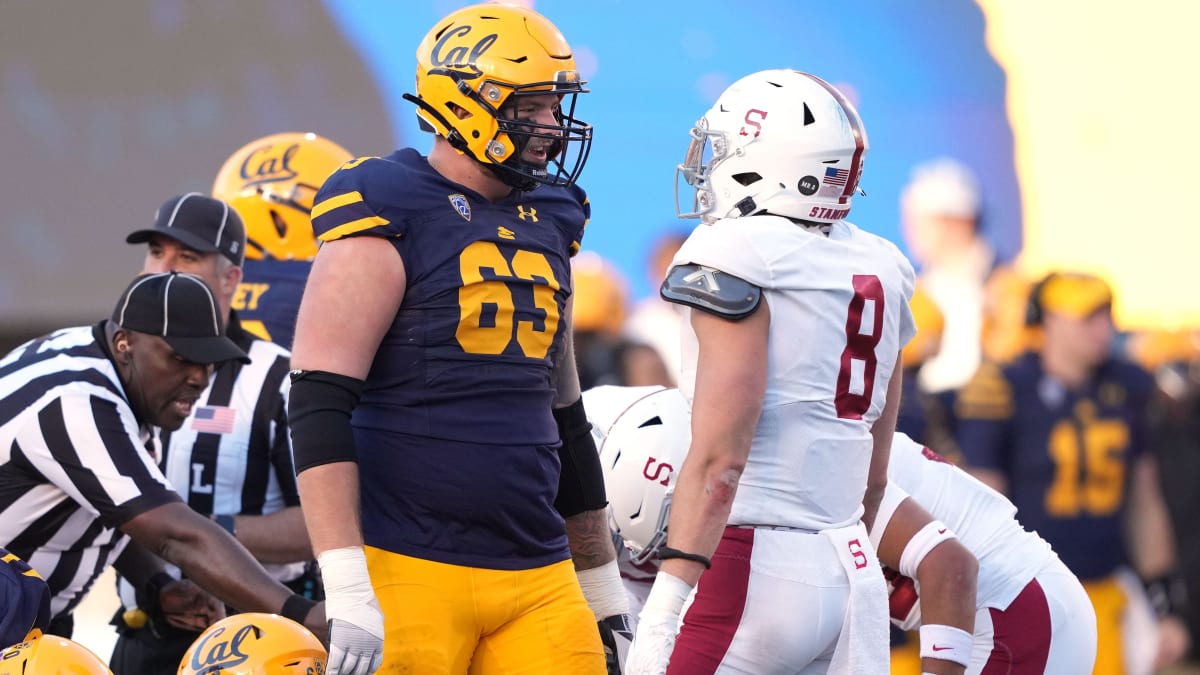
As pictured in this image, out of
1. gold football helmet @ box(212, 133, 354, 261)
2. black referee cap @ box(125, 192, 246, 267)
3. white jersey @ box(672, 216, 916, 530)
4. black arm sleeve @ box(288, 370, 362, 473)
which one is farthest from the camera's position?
gold football helmet @ box(212, 133, 354, 261)

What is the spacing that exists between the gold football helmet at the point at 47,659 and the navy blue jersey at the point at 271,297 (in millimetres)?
1834

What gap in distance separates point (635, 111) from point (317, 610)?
24.9 feet

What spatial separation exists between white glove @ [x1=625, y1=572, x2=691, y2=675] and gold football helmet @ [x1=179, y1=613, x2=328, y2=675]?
0.64 meters

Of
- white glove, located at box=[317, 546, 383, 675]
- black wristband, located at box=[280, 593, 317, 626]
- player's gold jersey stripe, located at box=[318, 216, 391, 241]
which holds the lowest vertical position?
black wristband, located at box=[280, 593, 317, 626]

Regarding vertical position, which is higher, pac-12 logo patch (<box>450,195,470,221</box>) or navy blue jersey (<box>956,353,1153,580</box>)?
pac-12 logo patch (<box>450,195,470,221</box>)

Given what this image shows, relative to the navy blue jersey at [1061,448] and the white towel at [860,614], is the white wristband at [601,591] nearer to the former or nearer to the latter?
the white towel at [860,614]

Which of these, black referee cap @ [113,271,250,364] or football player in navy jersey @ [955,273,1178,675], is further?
football player in navy jersey @ [955,273,1178,675]

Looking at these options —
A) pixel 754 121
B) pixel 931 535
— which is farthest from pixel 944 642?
pixel 754 121

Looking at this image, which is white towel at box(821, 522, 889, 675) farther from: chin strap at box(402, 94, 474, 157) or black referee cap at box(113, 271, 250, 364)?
black referee cap at box(113, 271, 250, 364)

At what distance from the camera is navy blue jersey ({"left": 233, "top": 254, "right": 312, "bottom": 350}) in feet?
16.0

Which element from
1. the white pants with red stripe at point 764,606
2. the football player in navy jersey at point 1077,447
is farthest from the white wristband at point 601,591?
the football player in navy jersey at point 1077,447

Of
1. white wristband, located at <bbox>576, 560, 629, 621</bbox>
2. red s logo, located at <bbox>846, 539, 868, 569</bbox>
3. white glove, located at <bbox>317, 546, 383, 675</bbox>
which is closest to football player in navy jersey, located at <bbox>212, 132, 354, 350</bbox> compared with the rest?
white wristband, located at <bbox>576, 560, 629, 621</bbox>

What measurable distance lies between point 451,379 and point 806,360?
2.28 feet

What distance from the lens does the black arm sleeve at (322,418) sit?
9.60 feet
